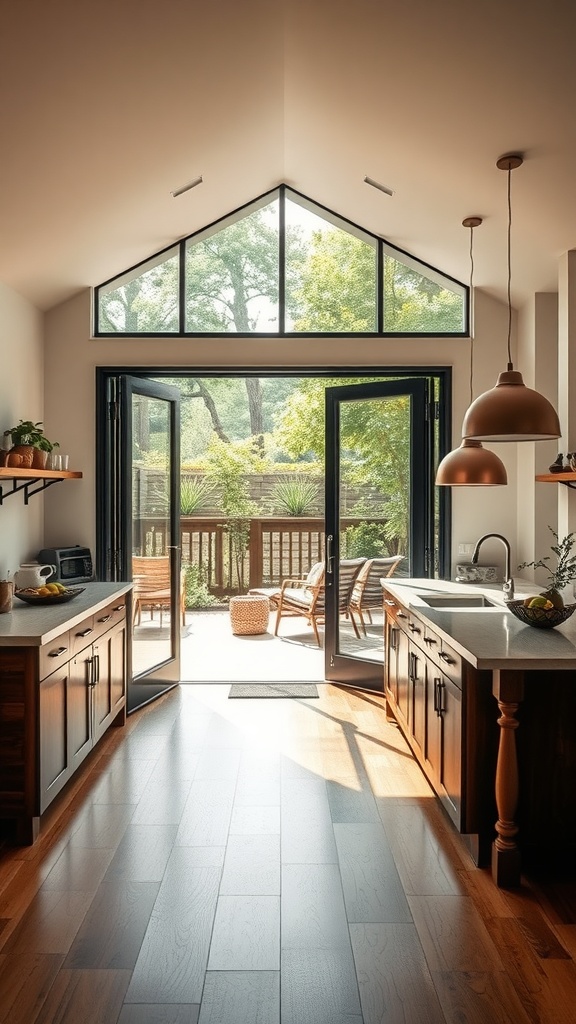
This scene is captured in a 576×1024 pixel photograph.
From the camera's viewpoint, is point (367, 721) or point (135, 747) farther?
point (367, 721)

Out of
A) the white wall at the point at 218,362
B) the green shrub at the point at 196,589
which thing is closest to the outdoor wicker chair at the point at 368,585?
the white wall at the point at 218,362

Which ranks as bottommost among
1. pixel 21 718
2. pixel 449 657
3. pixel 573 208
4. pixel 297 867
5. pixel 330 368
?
pixel 297 867

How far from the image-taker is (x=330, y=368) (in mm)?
5523

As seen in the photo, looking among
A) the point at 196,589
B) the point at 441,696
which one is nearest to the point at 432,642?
the point at 441,696

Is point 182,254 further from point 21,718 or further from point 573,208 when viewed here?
point 21,718

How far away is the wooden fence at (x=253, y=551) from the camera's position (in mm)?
9469

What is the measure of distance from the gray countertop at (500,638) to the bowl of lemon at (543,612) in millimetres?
37

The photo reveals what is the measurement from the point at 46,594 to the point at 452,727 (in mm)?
2080

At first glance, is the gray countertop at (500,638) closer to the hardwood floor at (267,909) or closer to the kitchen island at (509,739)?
the kitchen island at (509,739)

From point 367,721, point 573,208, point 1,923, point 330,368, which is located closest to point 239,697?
point 367,721

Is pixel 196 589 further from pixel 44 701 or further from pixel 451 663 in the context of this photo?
pixel 451 663

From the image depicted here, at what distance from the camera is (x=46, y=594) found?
12.8 ft

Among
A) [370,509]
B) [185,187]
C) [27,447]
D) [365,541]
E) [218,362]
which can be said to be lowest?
[365,541]

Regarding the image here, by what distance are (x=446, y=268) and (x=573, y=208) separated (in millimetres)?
1497
